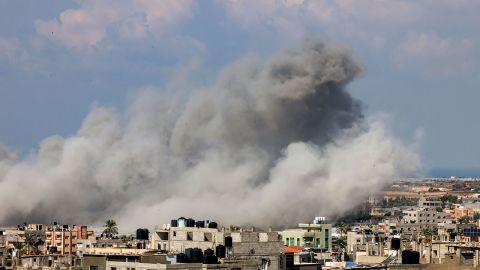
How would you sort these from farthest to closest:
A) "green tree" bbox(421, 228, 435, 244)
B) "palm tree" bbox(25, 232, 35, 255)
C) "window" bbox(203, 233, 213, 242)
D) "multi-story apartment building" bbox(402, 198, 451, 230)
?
1. "multi-story apartment building" bbox(402, 198, 451, 230)
2. "palm tree" bbox(25, 232, 35, 255)
3. "green tree" bbox(421, 228, 435, 244)
4. "window" bbox(203, 233, 213, 242)

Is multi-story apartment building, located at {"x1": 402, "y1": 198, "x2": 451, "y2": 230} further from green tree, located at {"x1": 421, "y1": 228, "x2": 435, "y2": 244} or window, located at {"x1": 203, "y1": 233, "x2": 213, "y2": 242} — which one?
window, located at {"x1": 203, "y1": 233, "x2": 213, "y2": 242}

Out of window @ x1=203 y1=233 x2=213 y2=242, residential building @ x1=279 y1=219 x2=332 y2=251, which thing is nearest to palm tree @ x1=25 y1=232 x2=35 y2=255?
residential building @ x1=279 y1=219 x2=332 y2=251

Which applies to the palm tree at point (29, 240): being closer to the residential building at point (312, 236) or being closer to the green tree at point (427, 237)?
the residential building at point (312, 236)

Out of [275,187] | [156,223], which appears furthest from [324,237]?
[275,187]

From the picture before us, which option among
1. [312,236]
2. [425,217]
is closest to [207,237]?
[312,236]

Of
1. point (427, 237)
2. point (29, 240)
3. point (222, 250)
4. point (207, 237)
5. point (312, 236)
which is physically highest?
point (312, 236)

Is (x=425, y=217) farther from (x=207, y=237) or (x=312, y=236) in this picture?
(x=207, y=237)

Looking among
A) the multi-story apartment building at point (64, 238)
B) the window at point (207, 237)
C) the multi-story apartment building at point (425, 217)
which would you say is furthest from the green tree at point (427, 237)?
the multi-story apartment building at point (425, 217)

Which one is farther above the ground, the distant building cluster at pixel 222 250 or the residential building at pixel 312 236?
the residential building at pixel 312 236

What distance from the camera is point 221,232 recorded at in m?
48.4

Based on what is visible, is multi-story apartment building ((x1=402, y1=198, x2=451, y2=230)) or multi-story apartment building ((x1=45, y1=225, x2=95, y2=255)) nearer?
multi-story apartment building ((x1=45, y1=225, x2=95, y2=255))

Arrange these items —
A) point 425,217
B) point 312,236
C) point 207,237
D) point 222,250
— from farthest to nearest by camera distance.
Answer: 1. point 425,217
2. point 312,236
3. point 207,237
4. point 222,250

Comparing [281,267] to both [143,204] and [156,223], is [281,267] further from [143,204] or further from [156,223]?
[143,204]

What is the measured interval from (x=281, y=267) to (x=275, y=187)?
6370cm
